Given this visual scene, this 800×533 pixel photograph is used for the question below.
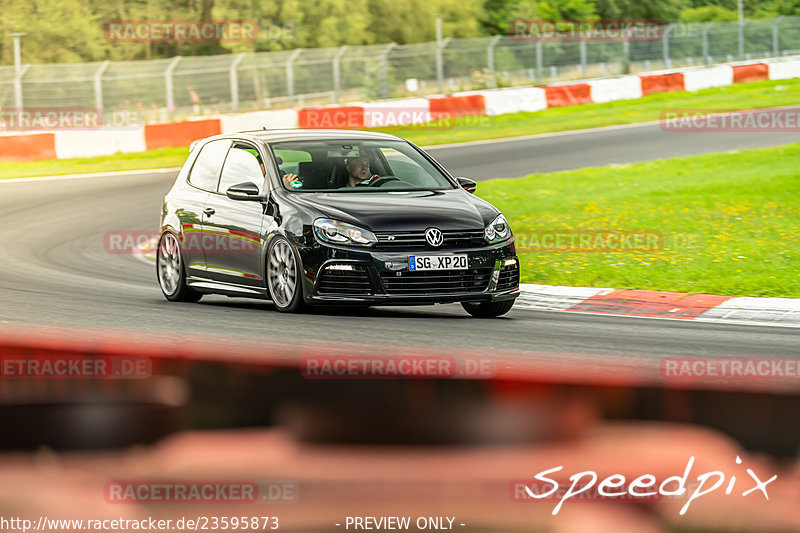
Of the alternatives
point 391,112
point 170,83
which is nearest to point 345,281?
point 391,112

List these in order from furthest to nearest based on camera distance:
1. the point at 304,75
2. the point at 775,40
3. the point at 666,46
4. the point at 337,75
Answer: the point at 775,40 → the point at 666,46 → the point at 337,75 → the point at 304,75

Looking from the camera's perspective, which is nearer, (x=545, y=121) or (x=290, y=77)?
(x=545, y=121)

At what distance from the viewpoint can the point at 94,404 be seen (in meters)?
5.00

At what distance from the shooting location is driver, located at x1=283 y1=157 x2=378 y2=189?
10.6 m

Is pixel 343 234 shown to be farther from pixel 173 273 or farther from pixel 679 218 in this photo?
pixel 679 218

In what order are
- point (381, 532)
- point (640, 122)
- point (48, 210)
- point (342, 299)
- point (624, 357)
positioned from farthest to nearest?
point (640, 122)
point (48, 210)
point (342, 299)
point (624, 357)
point (381, 532)

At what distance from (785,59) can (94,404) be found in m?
41.8

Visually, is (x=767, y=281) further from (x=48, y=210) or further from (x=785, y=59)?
(x=785, y=59)

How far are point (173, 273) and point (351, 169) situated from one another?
2209mm

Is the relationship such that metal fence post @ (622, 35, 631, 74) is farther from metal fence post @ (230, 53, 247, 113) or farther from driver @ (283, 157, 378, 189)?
driver @ (283, 157, 378, 189)

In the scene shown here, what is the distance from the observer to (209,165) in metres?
11.7

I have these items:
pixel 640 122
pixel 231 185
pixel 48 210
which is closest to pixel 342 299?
pixel 231 185

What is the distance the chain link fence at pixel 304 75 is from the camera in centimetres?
3144

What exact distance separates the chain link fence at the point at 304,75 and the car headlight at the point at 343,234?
74.2ft
